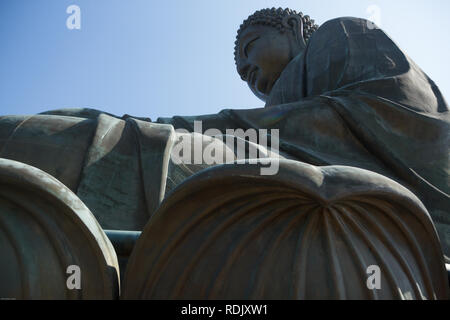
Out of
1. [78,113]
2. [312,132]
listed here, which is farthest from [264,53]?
[78,113]

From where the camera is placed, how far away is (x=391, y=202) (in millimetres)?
2258

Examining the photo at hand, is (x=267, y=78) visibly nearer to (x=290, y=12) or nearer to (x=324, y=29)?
(x=290, y=12)

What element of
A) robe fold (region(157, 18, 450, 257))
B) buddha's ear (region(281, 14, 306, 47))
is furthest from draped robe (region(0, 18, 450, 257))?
buddha's ear (region(281, 14, 306, 47))

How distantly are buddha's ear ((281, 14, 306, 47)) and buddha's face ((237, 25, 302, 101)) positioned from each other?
6cm

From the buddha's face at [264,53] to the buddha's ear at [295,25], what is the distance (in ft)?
0.20

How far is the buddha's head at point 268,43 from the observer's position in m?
7.13

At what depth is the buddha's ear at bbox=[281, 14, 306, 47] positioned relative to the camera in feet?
23.7

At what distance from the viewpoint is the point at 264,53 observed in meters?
7.18

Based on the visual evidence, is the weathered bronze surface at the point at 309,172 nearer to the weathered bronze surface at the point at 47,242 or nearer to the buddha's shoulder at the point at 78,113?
the buddha's shoulder at the point at 78,113

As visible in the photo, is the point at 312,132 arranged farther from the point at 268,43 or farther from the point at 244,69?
the point at 244,69

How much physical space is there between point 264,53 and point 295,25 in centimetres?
57
